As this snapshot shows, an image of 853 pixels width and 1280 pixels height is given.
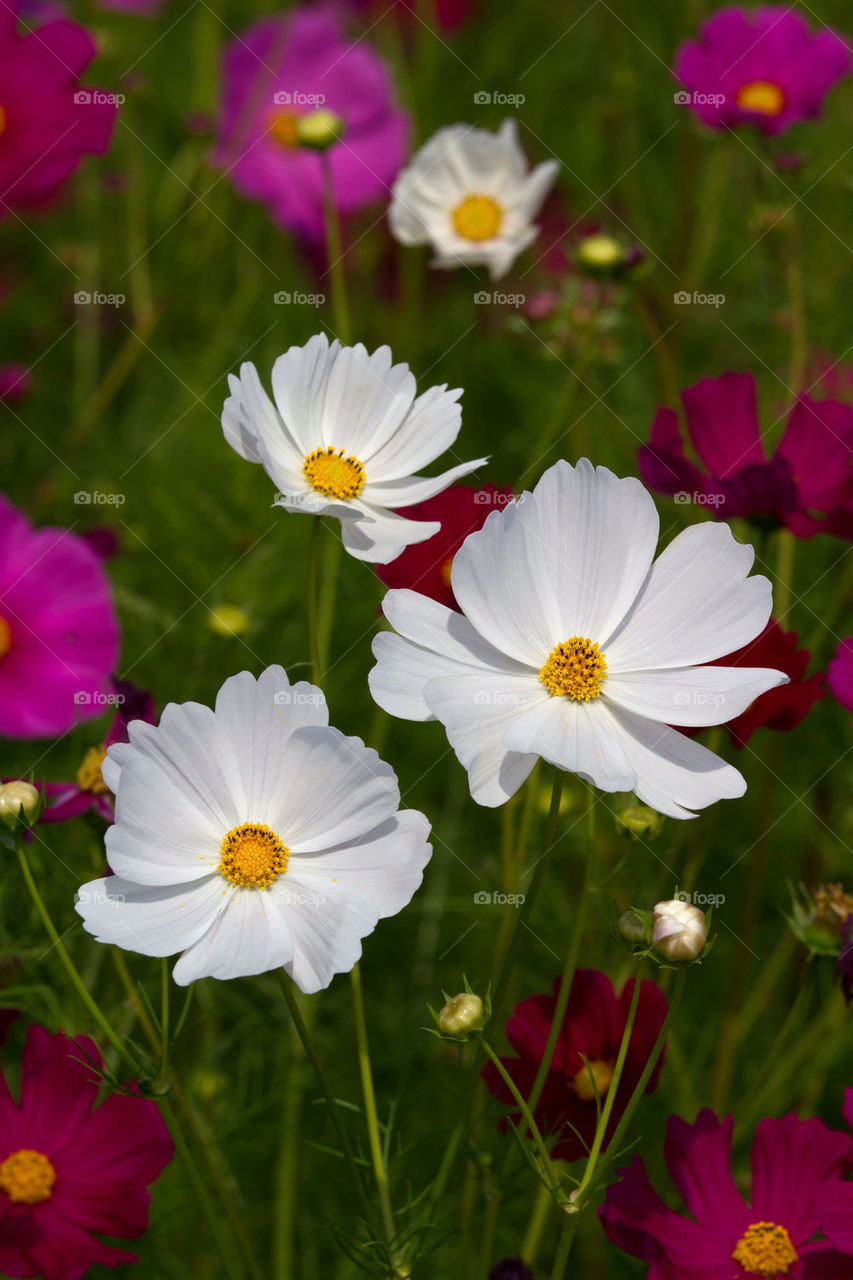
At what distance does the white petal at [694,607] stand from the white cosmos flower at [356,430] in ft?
0.43

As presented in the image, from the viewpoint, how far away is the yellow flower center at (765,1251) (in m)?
0.66

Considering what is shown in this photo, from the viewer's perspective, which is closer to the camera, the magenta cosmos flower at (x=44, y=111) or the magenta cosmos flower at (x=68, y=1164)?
the magenta cosmos flower at (x=68, y=1164)

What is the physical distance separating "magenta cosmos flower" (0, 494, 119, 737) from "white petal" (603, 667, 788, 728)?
21.3 inches

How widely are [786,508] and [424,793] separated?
54 centimetres

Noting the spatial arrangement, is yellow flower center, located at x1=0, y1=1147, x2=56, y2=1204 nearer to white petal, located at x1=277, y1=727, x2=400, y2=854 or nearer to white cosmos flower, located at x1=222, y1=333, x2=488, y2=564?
white petal, located at x1=277, y1=727, x2=400, y2=854

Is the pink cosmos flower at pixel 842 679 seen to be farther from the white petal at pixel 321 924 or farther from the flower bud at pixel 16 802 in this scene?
the flower bud at pixel 16 802

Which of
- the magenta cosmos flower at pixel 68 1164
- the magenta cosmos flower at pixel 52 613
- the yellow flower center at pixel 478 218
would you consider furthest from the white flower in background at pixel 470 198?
the magenta cosmos flower at pixel 68 1164

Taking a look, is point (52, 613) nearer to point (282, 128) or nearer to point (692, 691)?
point (692, 691)

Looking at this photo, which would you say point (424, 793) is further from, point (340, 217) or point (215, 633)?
point (340, 217)

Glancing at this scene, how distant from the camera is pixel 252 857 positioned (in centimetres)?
64

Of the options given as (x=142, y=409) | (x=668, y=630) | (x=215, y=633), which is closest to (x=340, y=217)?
(x=142, y=409)

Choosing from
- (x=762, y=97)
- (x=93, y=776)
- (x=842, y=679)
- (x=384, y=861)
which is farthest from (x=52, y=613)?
(x=762, y=97)

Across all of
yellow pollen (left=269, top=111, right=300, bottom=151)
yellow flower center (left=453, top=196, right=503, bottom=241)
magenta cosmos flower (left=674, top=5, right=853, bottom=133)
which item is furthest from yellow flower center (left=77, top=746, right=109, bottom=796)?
yellow pollen (left=269, top=111, right=300, bottom=151)

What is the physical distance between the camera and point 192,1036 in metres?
1.14
